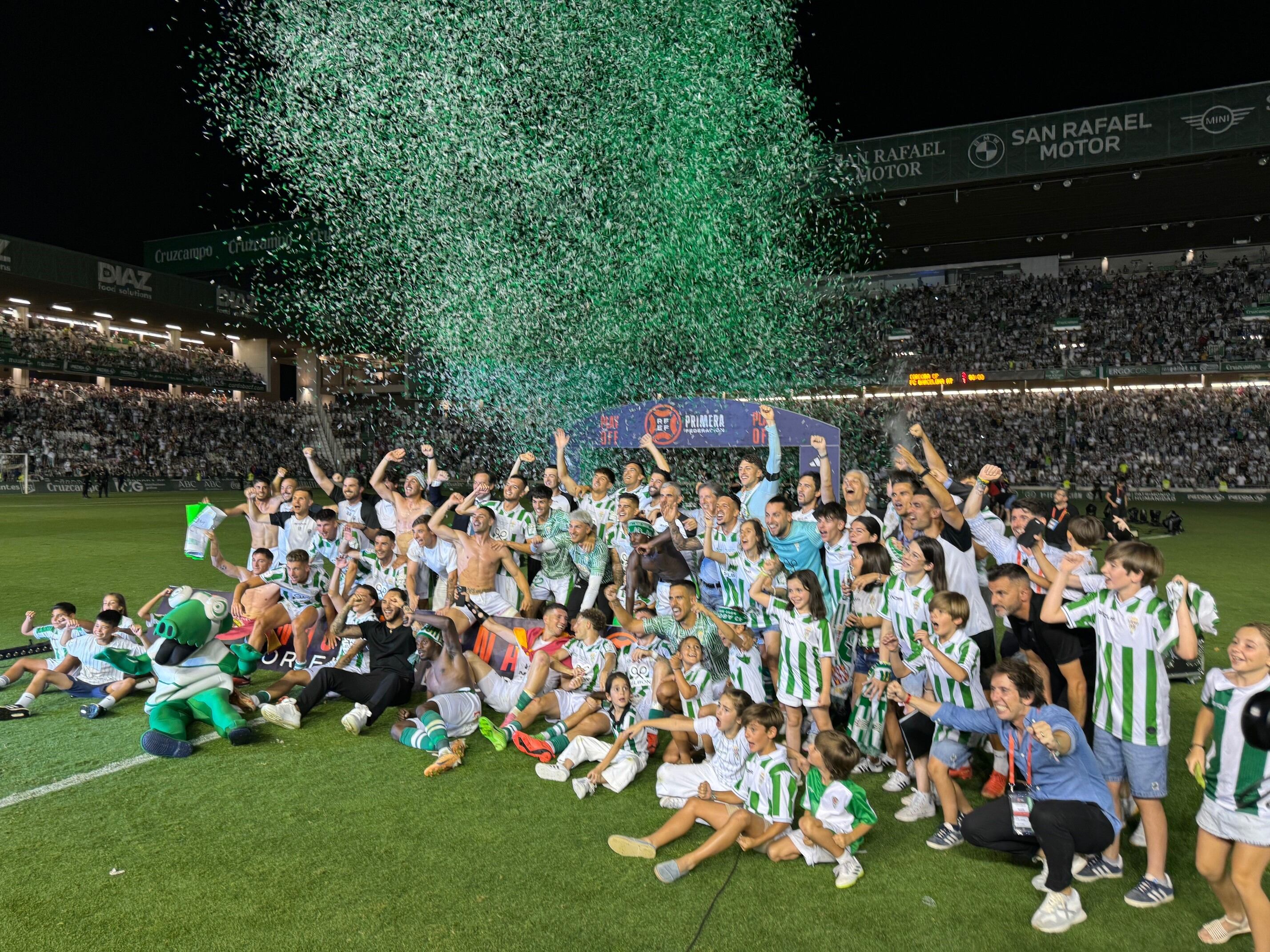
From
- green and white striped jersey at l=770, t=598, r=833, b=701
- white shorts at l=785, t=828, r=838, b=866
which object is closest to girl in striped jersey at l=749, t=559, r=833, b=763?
green and white striped jersey at l=770, t=598, r=833, b=701

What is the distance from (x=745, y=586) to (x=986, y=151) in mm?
29319

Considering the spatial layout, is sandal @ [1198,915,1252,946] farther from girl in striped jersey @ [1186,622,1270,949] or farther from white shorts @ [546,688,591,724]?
white shorts @ [546,688,591,724]

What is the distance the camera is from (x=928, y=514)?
577 cm

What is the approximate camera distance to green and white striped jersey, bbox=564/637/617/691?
6.31 m

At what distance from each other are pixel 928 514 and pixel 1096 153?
1162 inches

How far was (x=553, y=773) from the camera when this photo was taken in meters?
5.38

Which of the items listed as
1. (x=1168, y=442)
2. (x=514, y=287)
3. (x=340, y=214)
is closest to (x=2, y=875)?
(x=340, y=214)

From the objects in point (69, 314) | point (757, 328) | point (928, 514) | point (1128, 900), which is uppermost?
point (69, 314)

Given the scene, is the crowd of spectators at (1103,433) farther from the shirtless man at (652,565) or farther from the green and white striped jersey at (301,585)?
the green and white striped jersey at (301,585)

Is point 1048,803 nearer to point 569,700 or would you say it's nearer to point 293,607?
point 569,700

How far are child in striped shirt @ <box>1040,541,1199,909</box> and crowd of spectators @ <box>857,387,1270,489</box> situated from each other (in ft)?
103

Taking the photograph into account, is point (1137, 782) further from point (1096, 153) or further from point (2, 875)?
point (1096, 153)

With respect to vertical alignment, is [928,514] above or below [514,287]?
below

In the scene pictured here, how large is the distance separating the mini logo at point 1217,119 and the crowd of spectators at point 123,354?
46.9 m
